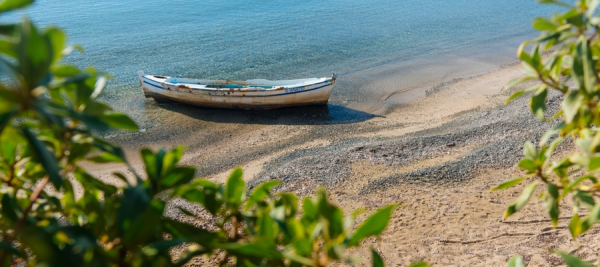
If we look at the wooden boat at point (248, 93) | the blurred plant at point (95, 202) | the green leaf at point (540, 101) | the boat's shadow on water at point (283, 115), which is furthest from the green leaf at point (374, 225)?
the wooden boat at point (248, 93)

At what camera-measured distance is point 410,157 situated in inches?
372

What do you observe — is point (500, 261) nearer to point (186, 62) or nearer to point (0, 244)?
point (0, 244)

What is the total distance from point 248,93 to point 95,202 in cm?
1298

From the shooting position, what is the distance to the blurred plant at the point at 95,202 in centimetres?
94

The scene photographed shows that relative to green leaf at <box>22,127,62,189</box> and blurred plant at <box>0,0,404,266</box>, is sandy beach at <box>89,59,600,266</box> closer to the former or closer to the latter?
blurred plant at <box>0,0,404,266</box>

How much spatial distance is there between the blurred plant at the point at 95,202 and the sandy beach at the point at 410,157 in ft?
0.68

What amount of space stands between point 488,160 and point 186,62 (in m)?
14.5

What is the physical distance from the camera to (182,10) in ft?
99.2

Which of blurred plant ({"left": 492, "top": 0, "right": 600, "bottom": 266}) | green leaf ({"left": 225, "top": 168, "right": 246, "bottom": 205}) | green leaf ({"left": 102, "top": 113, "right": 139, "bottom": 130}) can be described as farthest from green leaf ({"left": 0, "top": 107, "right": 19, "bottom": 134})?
blurred plant ({"left": 492, "top": 0, "right": 600, "bottom": 266})

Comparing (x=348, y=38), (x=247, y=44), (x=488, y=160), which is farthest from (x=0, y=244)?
(x=348, y=38)

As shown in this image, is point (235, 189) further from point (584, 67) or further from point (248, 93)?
point (248, 93)

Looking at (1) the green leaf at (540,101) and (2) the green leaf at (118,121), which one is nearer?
(2) the green leaf at (118,121)

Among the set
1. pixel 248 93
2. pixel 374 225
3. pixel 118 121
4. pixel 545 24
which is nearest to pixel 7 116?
pixel 118 121

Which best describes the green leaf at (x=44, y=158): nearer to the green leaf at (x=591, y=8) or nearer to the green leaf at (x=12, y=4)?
the green leaf at (x=12, y=4)
